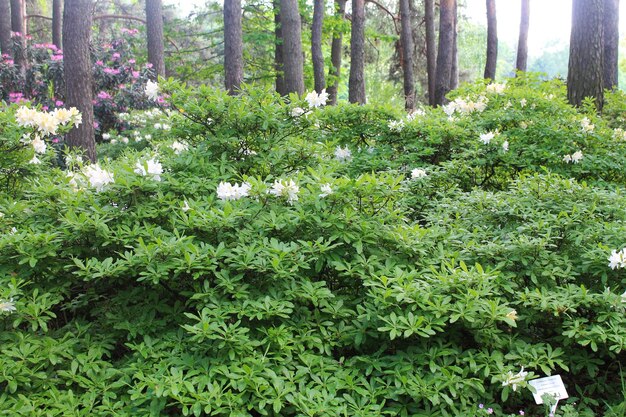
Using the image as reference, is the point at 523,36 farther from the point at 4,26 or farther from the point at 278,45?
the point at 4,26

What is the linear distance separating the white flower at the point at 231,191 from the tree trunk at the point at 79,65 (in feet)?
17.7

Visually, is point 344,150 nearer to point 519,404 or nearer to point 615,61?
point 519,404

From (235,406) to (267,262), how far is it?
660mm

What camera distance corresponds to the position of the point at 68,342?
8.72ft

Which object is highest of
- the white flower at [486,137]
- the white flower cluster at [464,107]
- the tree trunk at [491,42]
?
the tree trunk at [491,42]

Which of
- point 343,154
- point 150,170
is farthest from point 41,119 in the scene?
point 343,154

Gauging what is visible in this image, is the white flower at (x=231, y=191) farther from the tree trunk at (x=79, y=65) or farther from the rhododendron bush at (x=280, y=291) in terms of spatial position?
the tree trunk at (x=79, y=65)

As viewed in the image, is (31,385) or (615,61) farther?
(615,61)

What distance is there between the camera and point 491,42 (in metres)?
14.6

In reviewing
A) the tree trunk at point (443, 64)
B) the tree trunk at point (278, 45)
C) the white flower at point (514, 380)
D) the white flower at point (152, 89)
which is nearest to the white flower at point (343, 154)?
the white flower at point (152, 89)

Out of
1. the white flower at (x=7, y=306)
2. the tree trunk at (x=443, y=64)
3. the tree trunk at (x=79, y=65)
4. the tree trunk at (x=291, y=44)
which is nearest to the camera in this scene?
the white flower at (x=7, y=306)

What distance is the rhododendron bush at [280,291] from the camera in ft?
8.23

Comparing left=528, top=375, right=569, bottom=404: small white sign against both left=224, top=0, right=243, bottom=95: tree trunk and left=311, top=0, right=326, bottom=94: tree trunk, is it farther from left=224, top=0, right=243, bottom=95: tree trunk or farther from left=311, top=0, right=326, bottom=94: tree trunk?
left=311, top=0, right=326, bottom=94: tree trunk

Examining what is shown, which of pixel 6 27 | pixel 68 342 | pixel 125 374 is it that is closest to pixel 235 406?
pixel 125 374
